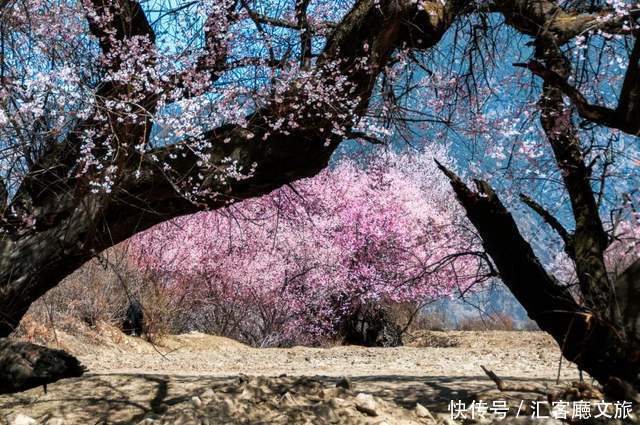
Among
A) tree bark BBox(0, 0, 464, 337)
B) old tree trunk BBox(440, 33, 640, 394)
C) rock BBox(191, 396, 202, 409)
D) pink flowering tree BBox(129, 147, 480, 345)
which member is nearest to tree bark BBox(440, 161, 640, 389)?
old tree trunk BBox(440, 33, 640, 394)

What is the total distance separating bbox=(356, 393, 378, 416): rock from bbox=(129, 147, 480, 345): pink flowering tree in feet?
38.8

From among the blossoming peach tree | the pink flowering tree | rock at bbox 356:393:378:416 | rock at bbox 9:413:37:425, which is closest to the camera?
rock at bbox 356:393:378:416

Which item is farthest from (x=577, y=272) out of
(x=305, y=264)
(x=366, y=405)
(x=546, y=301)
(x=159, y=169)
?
(x=305, y=264)

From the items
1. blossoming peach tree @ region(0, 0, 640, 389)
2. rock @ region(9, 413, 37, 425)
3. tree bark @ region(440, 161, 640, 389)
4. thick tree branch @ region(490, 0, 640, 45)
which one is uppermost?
thick tree branch @ region(490, 0, 640, 45)

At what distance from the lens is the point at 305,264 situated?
17391mm

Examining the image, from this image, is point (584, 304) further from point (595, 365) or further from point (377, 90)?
point (377, 90)

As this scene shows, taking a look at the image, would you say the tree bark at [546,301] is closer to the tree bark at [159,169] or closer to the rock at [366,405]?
the tree bark at [159,169]

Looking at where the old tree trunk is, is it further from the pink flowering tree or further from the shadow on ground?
the pink flowering tree

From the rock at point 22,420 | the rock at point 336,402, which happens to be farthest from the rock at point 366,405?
the rock at point 22,420

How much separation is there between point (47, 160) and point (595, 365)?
435 cm

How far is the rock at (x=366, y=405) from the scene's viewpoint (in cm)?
424

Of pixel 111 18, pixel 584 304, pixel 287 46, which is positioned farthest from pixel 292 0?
pixel 584 304

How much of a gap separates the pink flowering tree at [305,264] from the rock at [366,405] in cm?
1184

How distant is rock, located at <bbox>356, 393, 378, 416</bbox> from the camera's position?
4.24m
